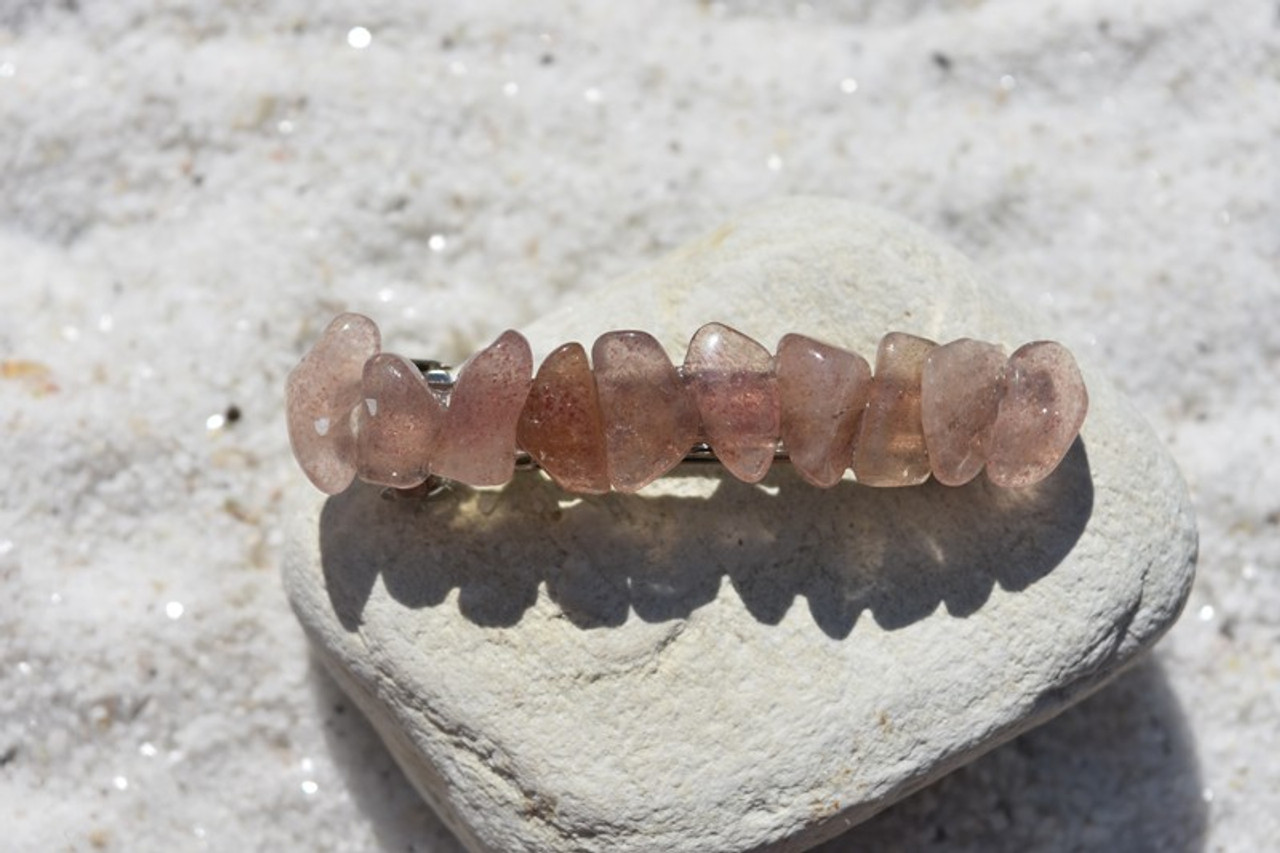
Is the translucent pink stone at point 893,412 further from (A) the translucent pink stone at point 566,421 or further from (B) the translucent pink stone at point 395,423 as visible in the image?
(B) the translucent pink stone at point 395,423

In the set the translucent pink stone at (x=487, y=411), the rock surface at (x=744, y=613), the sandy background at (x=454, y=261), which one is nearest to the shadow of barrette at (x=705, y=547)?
the rock surface at (x=744, y=613)

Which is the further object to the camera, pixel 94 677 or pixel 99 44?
pixel 99 44

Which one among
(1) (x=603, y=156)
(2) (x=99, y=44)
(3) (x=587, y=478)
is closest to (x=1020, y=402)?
(3) (x=587, y=478)

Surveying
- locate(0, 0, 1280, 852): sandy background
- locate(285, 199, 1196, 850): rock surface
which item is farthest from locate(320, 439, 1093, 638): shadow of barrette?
locate(0, 0, 1280, 852): sandy background

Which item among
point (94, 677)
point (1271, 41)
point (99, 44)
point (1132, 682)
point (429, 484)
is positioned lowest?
point (94, 677)

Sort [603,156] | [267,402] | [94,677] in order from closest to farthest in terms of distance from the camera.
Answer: [94,677]
[267,402]
[603,156]

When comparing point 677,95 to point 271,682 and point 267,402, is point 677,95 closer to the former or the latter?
point 267,402

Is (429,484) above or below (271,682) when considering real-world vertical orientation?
above
